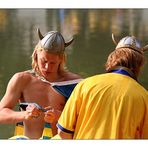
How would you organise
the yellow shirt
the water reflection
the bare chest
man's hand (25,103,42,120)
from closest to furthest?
the yellow shirt → man's hand (25,103,42,120) → the bare chest → the water reflection

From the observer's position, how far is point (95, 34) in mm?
2252

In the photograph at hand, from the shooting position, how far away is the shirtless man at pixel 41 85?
78.8 inches

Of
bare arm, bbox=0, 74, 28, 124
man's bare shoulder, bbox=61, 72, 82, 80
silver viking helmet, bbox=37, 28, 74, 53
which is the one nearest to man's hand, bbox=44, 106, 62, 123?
bare arm, bbox=0, 74, 28, 124

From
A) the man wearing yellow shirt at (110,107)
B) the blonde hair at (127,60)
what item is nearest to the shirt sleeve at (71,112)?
the man wearing yellow shirt at (110,107)

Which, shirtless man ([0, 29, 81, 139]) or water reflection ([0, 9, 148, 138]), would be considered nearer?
shirtless man ([0, 29, 81, 139])

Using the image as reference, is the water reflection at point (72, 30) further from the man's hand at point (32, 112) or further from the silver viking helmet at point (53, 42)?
the man's hand at point (32, 112)

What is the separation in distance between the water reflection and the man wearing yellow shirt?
48 centimetres

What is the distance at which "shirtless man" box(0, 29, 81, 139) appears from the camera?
78.8 inches

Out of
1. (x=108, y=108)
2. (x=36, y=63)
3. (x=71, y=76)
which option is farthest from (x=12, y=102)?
(x=108, y=108)

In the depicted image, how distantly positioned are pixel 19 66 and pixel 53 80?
0.22 metres

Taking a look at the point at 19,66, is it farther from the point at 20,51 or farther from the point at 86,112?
the point at 86,112

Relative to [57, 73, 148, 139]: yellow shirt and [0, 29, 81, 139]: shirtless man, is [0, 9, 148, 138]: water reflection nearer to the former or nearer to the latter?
[0, 29, 81, 139]: shirtless man

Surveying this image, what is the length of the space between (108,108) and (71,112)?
0.16m
